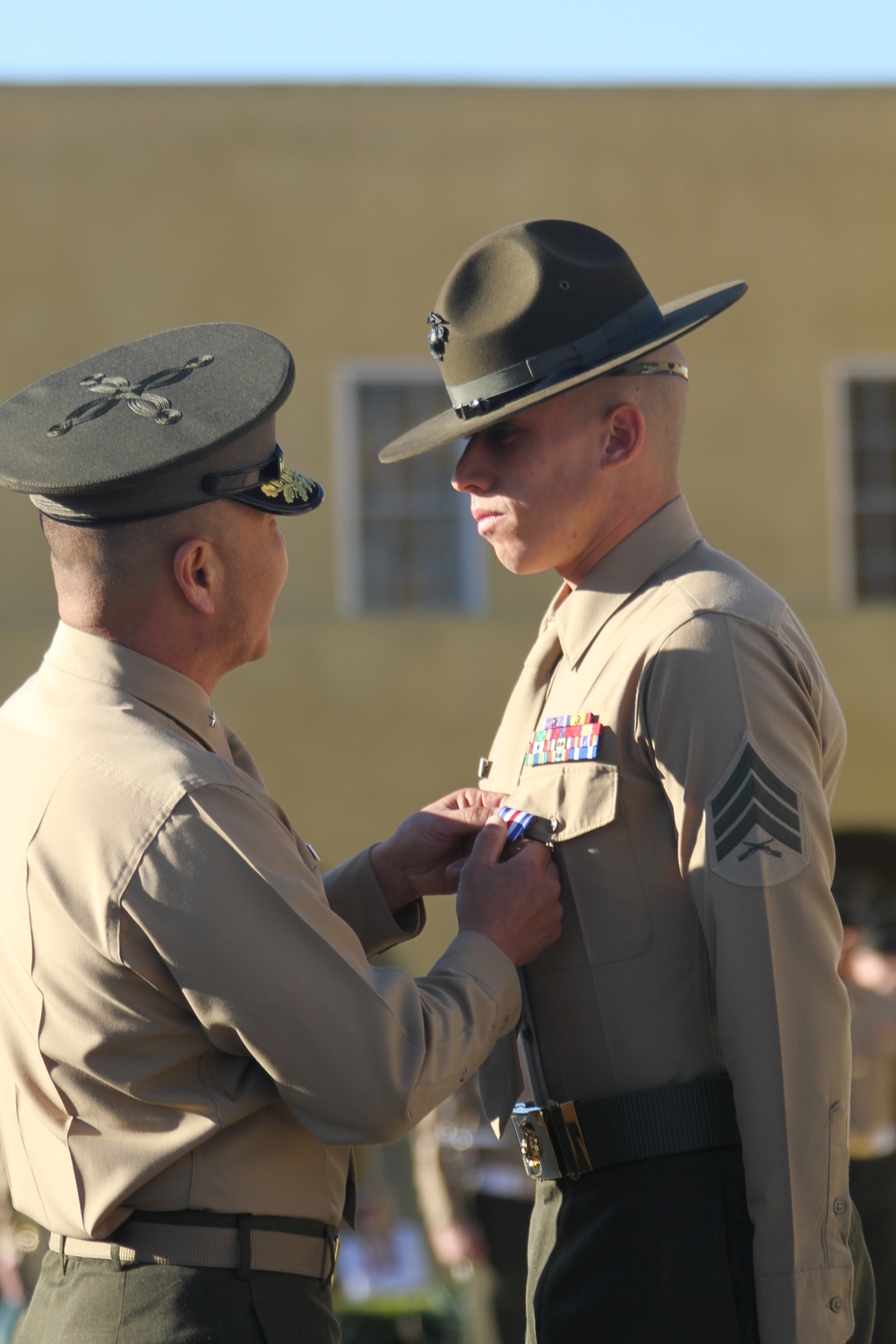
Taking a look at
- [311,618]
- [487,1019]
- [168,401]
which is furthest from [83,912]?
[311,618]

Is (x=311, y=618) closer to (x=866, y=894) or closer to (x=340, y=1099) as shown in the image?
(x=866, y=894)

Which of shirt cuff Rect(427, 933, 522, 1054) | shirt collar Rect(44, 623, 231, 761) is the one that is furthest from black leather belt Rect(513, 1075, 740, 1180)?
shirt collar Rect(44, 623, 231, 761)

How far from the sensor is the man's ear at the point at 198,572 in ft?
7.24

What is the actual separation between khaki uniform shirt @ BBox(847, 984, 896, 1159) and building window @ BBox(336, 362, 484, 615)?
4.85 metres

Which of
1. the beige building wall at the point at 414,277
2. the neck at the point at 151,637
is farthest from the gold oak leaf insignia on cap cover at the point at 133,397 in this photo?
the beige building wall at the point at 414,277

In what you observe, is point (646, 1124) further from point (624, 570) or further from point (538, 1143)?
point (624, 570)

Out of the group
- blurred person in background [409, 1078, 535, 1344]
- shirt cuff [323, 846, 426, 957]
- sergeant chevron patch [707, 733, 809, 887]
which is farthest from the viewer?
blurred person in background [409, 1078, 535, 1344]

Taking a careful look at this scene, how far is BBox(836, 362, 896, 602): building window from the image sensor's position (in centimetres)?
1012

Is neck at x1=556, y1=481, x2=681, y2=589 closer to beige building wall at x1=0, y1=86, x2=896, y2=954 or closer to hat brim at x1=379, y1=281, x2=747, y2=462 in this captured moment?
hat brim at x1=379, y1=281, x2=747, y2=462

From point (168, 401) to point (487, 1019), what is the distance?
3.39 feet

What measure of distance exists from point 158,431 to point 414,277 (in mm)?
7853

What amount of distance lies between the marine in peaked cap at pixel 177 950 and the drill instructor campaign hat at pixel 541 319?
350 millimetres

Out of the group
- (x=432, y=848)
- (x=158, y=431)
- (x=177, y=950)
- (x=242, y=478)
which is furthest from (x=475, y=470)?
(x=177, y=950)

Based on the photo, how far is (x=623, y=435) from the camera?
245 centimetres
